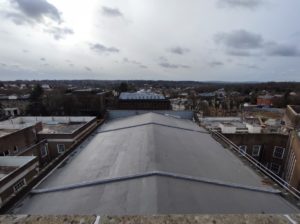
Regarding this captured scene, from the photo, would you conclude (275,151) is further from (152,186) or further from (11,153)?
(11,153)

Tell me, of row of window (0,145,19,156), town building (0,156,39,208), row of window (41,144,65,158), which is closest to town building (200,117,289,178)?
row of window (41,144,65,158)

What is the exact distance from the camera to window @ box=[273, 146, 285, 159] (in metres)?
20.7

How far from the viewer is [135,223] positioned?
5.89ft

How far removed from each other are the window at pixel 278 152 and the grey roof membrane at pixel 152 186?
15.7 metres

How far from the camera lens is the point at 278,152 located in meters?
20.9

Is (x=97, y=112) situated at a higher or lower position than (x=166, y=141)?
lower

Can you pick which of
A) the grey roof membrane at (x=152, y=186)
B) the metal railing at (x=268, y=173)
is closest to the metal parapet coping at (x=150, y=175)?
the grey roof membrane at (x=152, y=186)

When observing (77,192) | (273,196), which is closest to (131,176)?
(77,192)

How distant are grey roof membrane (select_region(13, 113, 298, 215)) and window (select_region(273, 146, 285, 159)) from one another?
15722 mm

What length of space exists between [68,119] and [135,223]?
2860 cm

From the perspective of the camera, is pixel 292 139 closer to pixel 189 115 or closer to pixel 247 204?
pixel 189 115

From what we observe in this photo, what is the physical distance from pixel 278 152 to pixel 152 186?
21179mm

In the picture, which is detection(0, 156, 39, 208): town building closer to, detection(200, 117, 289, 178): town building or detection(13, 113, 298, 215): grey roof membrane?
detection(13, 113, 298, 215): grey roof membrane

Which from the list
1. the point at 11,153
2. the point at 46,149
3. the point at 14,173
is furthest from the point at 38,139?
the point at 14,173
